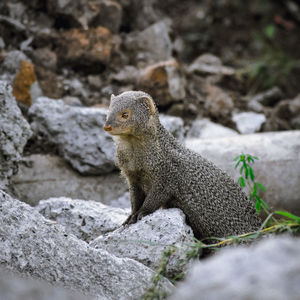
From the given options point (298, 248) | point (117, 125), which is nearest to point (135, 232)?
point (117, 125)

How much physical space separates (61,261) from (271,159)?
304 centimetres

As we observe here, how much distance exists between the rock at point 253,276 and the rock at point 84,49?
5373 mm

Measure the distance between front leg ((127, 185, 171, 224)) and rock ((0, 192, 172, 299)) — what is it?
65 cm

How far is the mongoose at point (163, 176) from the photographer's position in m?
3.10

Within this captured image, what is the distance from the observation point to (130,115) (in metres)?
3.03

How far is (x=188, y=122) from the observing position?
6383 millimetres

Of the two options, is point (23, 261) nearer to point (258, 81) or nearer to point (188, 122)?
point (188, 122)

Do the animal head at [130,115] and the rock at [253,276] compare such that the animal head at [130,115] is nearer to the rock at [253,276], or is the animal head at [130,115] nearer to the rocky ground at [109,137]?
the rocky ground at [109,137]

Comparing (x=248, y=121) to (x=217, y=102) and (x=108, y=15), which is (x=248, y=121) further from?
(x=108, y=15)

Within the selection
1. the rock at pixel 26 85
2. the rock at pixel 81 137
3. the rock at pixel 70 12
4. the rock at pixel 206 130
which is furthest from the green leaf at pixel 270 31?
the rock at pixel 81 137

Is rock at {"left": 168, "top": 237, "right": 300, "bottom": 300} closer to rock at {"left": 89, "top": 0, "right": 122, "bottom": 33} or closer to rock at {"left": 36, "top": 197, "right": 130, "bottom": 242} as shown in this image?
rock at {"left": 36, "top": 197, "right": 130, "bottom": 242}

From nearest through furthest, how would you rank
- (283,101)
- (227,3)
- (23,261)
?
(23,261), (283,101), (227,3)

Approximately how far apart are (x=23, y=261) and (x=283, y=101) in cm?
600

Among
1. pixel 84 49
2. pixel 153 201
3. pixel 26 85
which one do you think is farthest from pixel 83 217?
pixel 84 49
